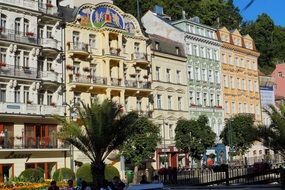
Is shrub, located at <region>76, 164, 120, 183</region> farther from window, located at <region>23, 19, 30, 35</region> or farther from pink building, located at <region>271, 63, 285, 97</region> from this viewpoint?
pink building, located at <region>271, 63, 285, 97</region>

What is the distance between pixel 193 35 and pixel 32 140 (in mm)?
27760

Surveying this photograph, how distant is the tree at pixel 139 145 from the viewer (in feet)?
152

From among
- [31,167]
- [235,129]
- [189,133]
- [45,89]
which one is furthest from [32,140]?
[235,129]

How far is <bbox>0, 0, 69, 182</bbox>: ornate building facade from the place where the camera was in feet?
148

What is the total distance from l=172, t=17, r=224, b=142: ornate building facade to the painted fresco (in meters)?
11.5

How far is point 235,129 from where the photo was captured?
5950cm

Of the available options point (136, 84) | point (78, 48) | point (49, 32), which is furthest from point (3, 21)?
point (136, 84)

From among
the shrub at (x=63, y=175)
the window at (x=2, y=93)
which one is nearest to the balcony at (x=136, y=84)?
the window at (x=2, y=93)

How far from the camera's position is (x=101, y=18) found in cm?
5559

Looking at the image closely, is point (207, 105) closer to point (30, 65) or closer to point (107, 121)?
point (30, 65)

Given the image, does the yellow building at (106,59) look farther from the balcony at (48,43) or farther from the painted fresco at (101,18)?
the balcony at (48,43)

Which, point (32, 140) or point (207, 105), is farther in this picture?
point (207, 105)

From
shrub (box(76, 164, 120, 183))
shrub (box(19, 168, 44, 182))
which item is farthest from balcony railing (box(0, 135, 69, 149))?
shrub (box(76, 164, 120, 183))

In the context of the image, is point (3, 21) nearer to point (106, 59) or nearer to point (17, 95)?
point (17, 95)
